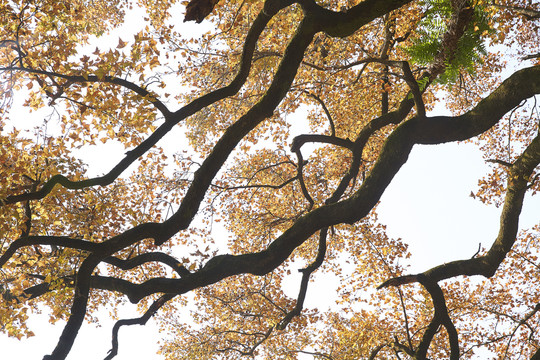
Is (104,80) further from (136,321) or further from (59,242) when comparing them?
(136,321)

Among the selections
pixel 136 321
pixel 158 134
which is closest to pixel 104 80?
pixel 158 134

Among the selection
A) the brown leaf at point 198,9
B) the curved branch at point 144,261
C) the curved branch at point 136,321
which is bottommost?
the curved branch at point 136,321

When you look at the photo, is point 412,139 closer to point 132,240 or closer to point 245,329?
point 132,240

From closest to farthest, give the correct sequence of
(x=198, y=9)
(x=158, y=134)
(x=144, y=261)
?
(x=198, y=9), (x=158, y=134), (x=144, y=261)

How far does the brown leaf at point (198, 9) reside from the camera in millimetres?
4363

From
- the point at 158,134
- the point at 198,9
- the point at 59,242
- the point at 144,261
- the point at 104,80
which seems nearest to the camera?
the point at 198,9

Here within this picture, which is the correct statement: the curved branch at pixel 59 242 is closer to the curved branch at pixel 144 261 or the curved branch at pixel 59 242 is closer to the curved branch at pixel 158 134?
the curved branch at pixel 158 134

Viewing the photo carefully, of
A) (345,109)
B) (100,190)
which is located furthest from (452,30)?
(100,190)

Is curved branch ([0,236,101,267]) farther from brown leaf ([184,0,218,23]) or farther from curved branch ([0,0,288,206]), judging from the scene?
brown leaf ([184,0,218,23])

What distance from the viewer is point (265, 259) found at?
265 inches

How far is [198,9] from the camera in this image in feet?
14.5

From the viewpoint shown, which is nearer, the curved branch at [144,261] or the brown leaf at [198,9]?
the brown leaf at [198,9]

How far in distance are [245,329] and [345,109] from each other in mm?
9340

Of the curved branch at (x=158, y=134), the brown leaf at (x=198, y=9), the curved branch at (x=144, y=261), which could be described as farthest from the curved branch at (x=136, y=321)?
the brown leaf at (x=198, y=9)
